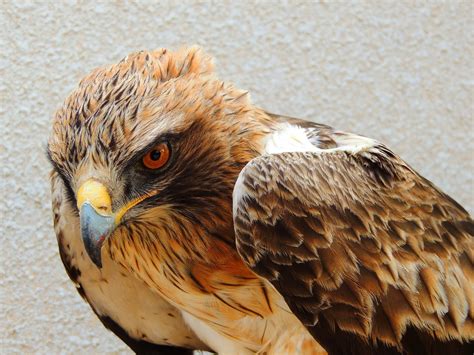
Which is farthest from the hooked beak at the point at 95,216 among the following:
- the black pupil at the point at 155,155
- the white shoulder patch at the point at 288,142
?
the white shoulder patch at the point at 288,142

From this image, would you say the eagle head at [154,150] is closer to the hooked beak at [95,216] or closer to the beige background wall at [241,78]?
the hooked beak at [95,216]

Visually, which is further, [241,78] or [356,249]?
[241,78]

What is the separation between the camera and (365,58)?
2529 millimetres

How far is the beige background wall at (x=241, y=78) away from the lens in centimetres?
235

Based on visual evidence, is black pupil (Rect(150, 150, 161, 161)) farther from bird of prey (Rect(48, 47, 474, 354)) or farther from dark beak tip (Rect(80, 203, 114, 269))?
dark beak tip (Rect(80, 203, 114, 269))

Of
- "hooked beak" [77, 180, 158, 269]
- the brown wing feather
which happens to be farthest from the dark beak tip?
the brown wing feather

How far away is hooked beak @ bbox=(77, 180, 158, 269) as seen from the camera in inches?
51.1

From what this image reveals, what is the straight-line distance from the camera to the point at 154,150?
4.55 feet

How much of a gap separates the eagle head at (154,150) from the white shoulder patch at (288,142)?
0.04 metres

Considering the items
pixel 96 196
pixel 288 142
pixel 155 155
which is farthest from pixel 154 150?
pixel 288 142

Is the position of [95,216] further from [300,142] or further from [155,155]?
[300,142]

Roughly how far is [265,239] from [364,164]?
0.31 meters

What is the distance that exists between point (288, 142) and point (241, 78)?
911 mm

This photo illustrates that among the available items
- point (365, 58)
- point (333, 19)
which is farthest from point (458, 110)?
→ point (333, 19)
